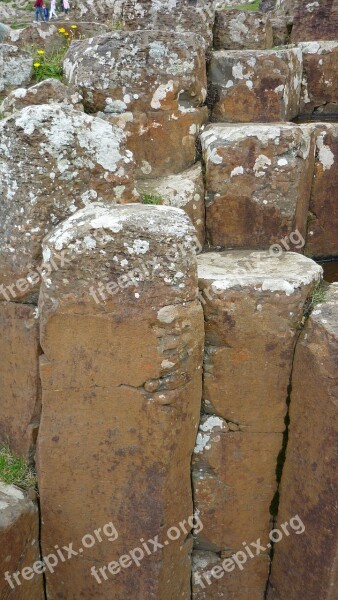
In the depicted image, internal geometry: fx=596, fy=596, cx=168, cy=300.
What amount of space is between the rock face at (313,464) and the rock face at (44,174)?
1.32 m

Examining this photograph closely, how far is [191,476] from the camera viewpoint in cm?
355

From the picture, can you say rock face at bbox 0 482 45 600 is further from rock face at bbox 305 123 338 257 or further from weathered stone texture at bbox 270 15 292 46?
weathered stone texture at bbox 270 15 292 46

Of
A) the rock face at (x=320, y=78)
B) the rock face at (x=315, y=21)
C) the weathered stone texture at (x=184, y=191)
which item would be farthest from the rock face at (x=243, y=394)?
the rock face at (x=315, y=21)

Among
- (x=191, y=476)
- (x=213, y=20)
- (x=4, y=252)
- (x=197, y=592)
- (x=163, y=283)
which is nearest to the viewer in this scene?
(x=163, y=283)

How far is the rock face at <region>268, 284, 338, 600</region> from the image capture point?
311 centimetres

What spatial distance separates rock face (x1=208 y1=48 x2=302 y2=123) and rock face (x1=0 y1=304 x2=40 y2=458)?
1.86 m

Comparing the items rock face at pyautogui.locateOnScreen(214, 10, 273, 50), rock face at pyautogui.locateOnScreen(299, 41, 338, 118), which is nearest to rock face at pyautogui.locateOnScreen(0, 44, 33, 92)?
rock face at pyautogui.locateOnScreen(214, 10, 273, 50)

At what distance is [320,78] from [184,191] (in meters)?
1.59

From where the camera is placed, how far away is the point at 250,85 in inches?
152

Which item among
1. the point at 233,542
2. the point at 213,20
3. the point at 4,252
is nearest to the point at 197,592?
the point at 233,542

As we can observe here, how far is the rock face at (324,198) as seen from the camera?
3.82m

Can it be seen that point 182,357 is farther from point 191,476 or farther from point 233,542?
point 233,542

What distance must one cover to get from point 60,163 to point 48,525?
1.98 meters

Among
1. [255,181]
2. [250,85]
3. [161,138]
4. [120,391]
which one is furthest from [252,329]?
[250,85]
